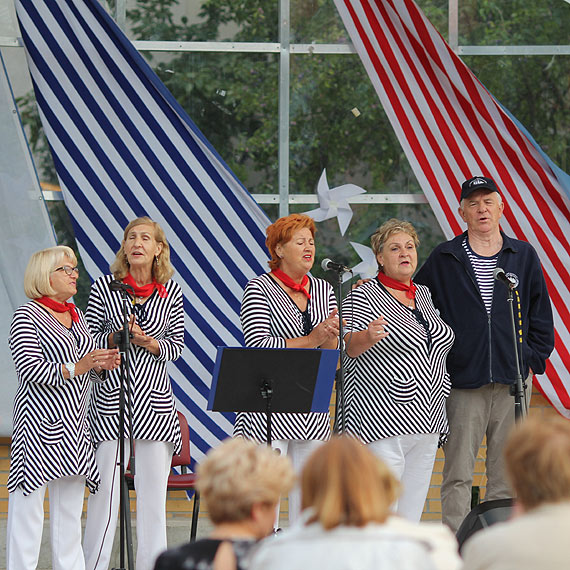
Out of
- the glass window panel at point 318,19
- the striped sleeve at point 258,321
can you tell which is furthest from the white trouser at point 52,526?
the glass window panel at point 318,19

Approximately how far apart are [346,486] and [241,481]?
271 mm

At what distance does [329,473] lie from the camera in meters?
2.09

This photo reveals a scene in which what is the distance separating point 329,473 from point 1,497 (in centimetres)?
429

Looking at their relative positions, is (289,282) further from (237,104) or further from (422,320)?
(237,104)

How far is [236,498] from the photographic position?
223 centimetres

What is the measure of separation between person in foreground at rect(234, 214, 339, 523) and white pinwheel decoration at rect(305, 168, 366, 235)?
135 cm

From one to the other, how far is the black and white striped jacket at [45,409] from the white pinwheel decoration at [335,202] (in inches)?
85.8

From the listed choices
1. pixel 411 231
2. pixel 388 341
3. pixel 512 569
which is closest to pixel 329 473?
pixel 512 569

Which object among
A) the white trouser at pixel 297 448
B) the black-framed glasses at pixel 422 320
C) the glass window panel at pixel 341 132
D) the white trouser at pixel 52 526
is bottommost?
the white trouser at pixel 52 526

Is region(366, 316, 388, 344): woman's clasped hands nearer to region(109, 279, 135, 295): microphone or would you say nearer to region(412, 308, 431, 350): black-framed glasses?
region(412, 308, 431, 350): black-framed glasses

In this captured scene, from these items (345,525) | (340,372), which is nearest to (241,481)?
(345,525)

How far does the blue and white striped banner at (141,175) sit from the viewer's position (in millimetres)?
5949

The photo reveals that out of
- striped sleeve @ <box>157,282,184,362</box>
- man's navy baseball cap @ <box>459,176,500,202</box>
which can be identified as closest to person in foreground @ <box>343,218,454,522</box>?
man's navy baseball cap @ <box>459,176,500,202</box>

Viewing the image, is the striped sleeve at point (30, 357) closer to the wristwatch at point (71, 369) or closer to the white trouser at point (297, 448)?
the wristwatch at point (71, 369)
